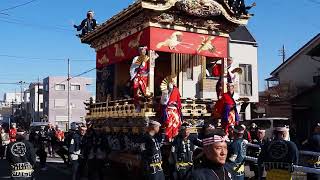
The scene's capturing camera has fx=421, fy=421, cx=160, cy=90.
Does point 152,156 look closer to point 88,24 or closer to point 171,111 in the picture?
point 171,111

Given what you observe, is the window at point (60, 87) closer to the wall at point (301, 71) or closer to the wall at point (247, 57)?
the wall at point (301, 71)

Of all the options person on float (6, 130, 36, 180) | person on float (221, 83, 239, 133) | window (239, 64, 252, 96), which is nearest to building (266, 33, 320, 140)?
window (239, 64, 252, 96)

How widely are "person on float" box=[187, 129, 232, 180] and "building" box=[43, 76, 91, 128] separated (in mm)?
51594

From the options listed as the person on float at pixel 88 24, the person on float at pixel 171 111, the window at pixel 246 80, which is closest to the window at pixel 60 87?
the window at pixel 246 80

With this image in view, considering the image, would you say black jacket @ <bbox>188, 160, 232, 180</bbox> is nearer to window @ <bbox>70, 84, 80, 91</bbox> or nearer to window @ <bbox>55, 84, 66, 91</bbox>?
window @ <bbox>55, 84, 66, 91</bbox>

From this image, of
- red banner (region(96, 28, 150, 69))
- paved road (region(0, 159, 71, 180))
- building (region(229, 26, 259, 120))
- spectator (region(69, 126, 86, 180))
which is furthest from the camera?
building (region(229, 26, 259, 120))

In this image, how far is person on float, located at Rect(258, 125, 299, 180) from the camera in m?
6.67

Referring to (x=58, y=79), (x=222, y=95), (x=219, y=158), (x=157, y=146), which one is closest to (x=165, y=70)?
(x=222, y=95)

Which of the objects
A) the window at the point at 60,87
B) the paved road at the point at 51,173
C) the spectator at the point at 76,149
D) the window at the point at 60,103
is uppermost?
the window at the point at 60,87

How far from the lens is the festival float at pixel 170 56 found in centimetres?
1038

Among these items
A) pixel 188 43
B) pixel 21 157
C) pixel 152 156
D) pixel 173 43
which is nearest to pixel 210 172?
pixel 152 156

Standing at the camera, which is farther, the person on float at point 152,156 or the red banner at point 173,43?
the red banner at point 173,43

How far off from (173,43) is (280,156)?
5.26 meters

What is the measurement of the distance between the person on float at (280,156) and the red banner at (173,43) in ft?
15.5
